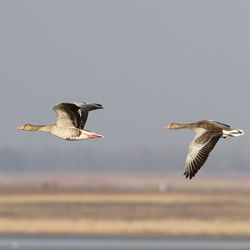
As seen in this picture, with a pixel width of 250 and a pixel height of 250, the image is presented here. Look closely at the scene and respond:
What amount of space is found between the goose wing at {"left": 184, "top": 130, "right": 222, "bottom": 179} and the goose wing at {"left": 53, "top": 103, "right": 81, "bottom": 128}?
2058mm

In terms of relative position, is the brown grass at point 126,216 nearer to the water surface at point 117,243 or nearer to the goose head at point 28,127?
the water surface at point 117,243

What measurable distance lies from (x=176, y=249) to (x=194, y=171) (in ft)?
77.9

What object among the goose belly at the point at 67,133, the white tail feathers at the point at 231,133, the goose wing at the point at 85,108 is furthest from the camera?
the goose wing at the point at 85,108

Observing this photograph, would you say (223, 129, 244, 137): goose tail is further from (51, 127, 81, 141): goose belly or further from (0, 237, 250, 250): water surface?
(0, 237, 250, 250): water surface

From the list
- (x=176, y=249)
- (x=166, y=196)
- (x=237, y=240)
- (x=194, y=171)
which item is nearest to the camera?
(x=194, y=171)

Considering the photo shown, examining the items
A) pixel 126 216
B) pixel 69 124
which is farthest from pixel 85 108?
pixel 126 216

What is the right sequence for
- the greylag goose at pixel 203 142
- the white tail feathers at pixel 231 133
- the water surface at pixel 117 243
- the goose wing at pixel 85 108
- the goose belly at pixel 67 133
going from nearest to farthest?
the greylag goose at pixel 203 142
the white tail feathers at pixel 231 133
the goose belly at pixel 67 133
the goose wing at pixel 85 108
the water surface at pixel 117 243

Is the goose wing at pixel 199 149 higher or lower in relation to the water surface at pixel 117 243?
lower

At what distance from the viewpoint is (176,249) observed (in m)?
45.4

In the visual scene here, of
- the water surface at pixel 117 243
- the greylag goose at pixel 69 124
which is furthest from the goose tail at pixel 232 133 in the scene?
the water surface at pixel 117 243

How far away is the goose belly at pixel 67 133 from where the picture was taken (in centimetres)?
2273

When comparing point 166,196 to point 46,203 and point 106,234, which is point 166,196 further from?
point 106,234

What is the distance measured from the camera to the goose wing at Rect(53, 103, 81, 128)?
2255cm

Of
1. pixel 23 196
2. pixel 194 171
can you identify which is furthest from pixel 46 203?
pixel 194 171
